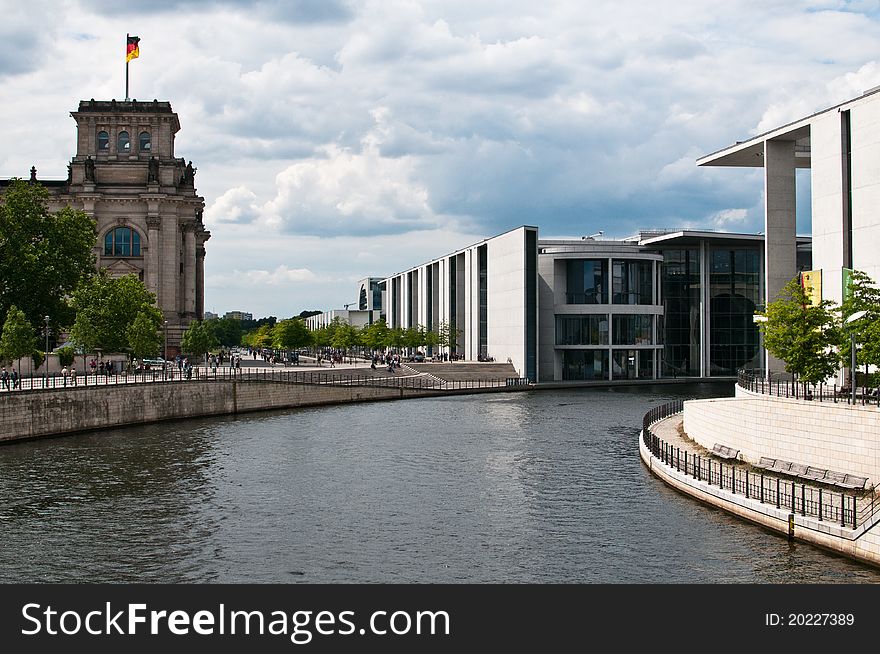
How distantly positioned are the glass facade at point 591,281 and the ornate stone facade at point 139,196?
5061 cm

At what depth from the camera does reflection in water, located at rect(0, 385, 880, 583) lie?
83.5 feet

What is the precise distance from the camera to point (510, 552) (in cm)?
2733

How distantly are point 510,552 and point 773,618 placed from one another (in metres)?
9.60

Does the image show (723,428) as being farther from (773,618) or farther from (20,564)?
(20,564)

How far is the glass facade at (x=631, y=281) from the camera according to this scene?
360 ft

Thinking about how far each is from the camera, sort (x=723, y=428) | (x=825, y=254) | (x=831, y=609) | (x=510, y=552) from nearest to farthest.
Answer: (x=831, y=609) → (x=510, y=552) → (x=723, y=428) → (x=825, y=254)

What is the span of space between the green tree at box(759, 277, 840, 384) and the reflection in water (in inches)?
384

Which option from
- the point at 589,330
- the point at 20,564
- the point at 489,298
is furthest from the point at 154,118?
the point at 20,564

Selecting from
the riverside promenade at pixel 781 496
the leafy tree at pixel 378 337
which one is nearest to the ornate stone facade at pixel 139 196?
the leafy tree at pixel 378 337

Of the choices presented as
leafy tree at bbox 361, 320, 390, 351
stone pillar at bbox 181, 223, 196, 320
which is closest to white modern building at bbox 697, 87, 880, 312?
stone pillar at bbox 181, 223, 196, 320

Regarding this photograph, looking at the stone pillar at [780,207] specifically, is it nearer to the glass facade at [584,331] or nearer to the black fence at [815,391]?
the black fence at [815,391]

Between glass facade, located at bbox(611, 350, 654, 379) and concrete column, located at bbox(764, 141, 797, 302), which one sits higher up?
concrete column, located at bbox(764, 141, 797, 302)

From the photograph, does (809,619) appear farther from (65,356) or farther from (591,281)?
(591,281)

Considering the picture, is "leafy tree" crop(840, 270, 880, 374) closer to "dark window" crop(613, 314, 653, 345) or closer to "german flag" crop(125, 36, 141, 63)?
"dark window" crop(613, 314, 653, 345)
